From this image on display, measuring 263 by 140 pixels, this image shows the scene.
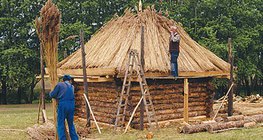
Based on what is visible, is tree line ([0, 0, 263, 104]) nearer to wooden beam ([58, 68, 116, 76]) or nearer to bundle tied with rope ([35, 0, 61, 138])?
wooden beam ([58, 68, 116, 76])

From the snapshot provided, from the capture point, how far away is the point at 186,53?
56.3 ft

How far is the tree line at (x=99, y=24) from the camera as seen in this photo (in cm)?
3133

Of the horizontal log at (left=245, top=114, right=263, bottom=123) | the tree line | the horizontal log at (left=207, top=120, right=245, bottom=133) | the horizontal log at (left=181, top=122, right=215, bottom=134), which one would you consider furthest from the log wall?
the tree line

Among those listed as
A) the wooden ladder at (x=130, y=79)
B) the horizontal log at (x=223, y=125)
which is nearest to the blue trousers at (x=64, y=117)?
the wooden ladder at (x=130, y=79)

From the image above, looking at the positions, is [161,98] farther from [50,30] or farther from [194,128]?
[50,30]

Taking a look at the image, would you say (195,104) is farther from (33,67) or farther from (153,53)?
(33,67)

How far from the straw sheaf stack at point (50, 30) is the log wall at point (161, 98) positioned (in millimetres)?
6032

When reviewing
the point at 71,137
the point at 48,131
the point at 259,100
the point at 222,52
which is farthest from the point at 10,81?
the point at 71,137

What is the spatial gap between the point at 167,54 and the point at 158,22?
2270mm

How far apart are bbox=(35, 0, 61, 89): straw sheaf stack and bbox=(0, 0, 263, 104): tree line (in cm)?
2144

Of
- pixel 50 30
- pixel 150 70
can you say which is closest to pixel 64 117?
pixel 50 30

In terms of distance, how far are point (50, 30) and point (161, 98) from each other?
309 inches

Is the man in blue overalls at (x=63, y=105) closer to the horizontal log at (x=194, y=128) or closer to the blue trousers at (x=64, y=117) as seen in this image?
the blue trousers at (x=64, y=117)

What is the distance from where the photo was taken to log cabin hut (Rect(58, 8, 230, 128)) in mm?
15398
